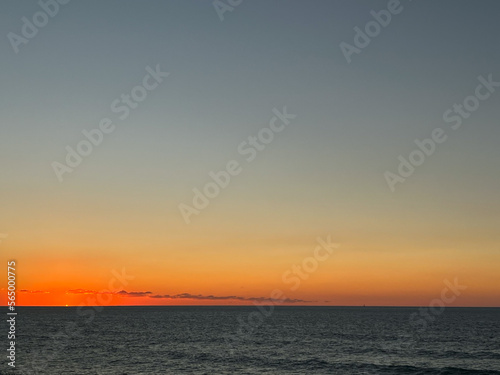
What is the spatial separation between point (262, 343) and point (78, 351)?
109 feet

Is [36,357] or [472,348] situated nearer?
[36,357]

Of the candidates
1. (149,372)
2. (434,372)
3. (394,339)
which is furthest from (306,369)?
(394,339)

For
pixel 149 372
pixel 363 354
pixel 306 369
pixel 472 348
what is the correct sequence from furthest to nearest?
pixel 472 348 → pixel 363 354 → pixel 306 369 → pixel 149 372

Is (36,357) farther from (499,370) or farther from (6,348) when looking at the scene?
(499,370)

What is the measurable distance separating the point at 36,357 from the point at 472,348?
242 feet

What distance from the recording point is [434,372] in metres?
64.3

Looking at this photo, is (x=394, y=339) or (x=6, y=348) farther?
(x=394, y=339)

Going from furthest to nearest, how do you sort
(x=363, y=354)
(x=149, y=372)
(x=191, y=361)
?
(x=363, y=354)
(x=191, y=361)
(x=149, y=372)

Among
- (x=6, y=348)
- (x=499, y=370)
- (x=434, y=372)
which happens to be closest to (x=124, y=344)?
(x=6, y=348)

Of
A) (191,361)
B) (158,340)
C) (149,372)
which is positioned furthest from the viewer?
(158,340)

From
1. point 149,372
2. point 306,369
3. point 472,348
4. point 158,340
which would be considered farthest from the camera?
point 158,340

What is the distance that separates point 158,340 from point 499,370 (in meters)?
63.3

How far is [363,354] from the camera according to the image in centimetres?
8112

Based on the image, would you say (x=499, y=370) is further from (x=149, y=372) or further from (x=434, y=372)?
(x=149, y=372)
